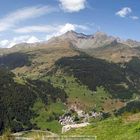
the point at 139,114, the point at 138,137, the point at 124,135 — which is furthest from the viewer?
the point at 139,114

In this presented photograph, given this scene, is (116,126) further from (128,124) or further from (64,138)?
(64,138)

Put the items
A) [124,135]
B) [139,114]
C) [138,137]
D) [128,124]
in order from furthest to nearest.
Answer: [139,114] < [128,124] < [124,135] < [138,137]

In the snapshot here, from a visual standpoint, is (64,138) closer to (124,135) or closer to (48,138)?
(48,138)

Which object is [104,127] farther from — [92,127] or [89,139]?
[89,139]

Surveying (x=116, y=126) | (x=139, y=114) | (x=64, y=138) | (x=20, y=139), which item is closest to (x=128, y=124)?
(x=116, y=126)

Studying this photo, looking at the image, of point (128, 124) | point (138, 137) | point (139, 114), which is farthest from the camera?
point (139, 114)

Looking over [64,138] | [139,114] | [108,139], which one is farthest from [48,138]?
[139,114]

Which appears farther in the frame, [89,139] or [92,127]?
[92,127]

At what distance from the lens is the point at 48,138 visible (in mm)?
28719

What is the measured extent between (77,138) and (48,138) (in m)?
2.17

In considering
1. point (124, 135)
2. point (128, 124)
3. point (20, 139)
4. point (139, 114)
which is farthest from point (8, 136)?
point (139, 114)

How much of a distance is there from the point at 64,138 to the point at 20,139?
11.4ft

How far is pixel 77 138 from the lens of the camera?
28172 mm

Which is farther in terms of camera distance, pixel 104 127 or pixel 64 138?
pixel 104 127
